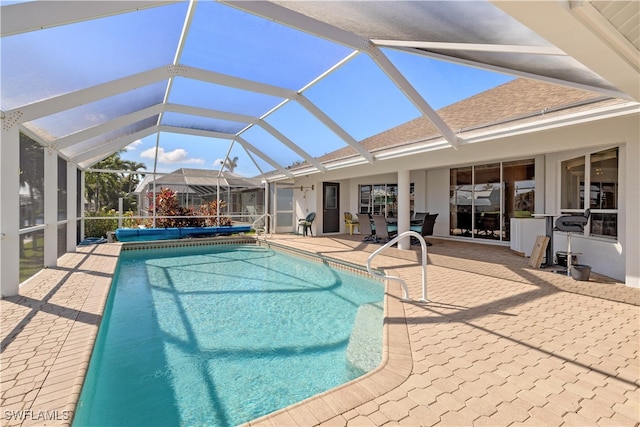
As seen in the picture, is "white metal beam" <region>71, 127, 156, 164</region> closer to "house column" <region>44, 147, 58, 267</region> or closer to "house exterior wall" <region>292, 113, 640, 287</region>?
"house column" <region>44, 147, 58, 267</region>

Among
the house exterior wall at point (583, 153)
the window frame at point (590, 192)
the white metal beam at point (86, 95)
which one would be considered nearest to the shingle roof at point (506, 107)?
the house exterior wall at point (583, 153)

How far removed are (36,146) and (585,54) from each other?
9.43 meters

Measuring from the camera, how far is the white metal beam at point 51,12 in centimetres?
339

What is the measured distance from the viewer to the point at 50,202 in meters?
7.23

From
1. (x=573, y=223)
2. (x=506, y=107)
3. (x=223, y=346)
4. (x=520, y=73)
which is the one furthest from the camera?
(x=506, y=107)

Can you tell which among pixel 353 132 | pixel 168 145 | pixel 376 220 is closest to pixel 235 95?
pixel 353 132

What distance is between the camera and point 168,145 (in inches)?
547

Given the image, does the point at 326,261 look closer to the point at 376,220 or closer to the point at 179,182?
the point at 376,220

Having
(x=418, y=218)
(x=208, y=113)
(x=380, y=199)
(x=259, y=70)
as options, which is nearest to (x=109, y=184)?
(x=208, y=113)

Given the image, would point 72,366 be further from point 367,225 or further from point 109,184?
point 109,184

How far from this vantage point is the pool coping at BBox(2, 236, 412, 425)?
8.02 feet

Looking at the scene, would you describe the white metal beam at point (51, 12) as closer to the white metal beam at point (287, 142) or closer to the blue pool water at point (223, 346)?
the blue pool water at point (223, 346)

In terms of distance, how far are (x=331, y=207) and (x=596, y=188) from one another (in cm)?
1077

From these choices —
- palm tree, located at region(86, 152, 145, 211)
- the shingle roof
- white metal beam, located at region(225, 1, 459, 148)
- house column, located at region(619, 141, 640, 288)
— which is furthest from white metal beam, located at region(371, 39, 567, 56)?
palm tree, located at region(86, 152, 145, 211)
